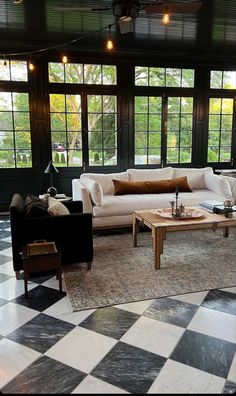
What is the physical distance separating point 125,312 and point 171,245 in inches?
64.3

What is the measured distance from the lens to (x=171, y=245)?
402 cm

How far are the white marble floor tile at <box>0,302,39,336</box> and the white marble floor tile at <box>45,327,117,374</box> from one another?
1.33 feet

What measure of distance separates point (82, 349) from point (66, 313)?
0.47m

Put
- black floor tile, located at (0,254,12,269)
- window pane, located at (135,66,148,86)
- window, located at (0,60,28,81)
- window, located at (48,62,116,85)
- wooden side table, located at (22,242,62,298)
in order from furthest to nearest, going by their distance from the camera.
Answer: window pane, located at (135,66,148,86)
window, located at (48,62,116,85)
window, located at (0,60,28,81)
black floor tile, located at (0,254,12,269)
wooden side table, located at (22,242,62,298)

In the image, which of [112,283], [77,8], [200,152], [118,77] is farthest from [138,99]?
[112,283]

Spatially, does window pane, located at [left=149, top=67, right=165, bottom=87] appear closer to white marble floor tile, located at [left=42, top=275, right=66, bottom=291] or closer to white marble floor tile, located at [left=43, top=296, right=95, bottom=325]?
white marble floor tile, located at [left=42, top=275, right=66, bottom=291]

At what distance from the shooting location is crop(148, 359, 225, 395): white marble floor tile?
1753 mm

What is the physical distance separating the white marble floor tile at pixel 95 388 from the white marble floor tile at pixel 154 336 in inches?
15.2

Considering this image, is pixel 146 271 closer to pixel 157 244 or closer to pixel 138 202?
pixel 157 244

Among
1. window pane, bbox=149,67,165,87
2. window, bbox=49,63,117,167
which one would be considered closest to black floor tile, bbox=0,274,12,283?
window, bbox=49,63,117,167

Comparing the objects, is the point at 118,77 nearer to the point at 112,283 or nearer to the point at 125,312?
the point at 112,283

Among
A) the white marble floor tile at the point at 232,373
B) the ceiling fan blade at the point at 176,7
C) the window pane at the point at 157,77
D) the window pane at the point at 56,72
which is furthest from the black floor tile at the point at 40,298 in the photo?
the window pane at the point at 157,77

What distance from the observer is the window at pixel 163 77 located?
6285 millimetres

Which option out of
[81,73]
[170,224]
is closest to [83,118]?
[81,73]
